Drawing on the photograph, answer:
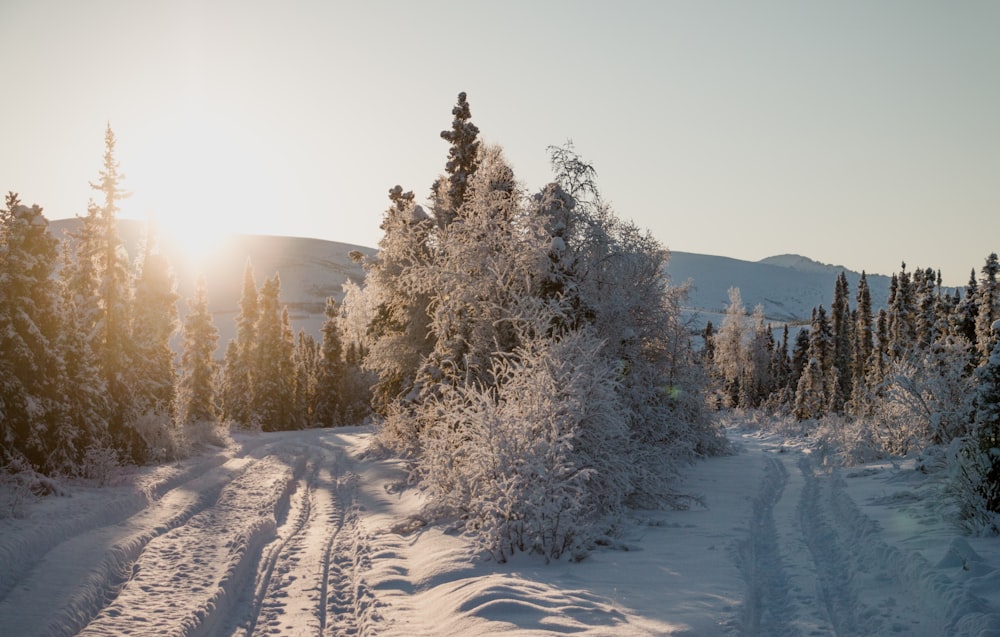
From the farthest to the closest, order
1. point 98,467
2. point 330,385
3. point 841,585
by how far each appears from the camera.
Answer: point 330,385
point 98,467
point 841,585

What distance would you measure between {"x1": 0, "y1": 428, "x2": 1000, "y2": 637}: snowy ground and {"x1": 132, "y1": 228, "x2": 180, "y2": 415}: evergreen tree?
1211 cm

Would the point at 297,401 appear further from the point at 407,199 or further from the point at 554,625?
the point at 554,625

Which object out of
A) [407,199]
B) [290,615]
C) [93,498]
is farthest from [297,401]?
[290,615]

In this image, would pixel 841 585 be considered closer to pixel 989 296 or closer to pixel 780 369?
A: pixel 989 296

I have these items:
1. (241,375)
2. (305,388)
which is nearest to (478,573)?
Result: (241,375)

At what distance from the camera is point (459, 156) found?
87.6ft

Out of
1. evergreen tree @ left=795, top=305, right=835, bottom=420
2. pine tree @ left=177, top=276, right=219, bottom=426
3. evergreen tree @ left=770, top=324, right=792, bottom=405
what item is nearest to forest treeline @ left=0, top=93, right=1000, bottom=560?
pine tree @ left=177, top=276, right=219, bottom=426

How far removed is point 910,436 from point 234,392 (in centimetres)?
5057

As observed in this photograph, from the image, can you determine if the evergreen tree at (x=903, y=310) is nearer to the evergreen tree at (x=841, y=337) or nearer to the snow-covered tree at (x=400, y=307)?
the evergreen tree at (x=841, y=337)

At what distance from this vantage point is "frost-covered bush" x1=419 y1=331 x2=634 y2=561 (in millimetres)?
11234

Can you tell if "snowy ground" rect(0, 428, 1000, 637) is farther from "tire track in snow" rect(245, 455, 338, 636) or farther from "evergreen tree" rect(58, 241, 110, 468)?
"evergreen tree" rect(58, 241, 110, 468)

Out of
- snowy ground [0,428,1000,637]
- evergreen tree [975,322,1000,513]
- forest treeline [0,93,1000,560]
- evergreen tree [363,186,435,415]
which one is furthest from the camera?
evergreen tree [363,186,435,415]

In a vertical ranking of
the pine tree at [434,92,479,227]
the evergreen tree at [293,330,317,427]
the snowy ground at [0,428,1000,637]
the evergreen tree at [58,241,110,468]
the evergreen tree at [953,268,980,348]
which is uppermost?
the pine tree at [434,92,479,227]

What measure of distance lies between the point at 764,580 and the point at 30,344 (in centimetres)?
2032
